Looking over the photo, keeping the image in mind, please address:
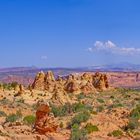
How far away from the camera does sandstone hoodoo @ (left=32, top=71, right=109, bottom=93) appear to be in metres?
65.7

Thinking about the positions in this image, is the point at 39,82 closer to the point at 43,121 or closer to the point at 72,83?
the point at 72,83

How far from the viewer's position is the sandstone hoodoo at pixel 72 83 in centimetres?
6569

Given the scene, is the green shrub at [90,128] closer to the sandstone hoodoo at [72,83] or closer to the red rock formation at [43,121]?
the red rock formation at [43,121]

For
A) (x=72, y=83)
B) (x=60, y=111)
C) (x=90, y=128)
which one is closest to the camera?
(x=90, y=128)

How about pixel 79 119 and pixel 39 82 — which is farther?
pixel 39 82

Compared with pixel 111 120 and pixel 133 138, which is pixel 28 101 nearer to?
pixel 111 120

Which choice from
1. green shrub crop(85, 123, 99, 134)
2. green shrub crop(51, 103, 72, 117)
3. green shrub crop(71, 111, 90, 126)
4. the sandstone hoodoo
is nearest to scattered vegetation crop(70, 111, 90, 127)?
green shrub crop(71, 111, 90, 126)

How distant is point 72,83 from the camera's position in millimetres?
67812

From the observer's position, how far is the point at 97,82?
73.3 m

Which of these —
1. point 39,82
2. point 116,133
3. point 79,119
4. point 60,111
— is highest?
point 39,82

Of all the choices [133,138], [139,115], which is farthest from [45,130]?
[139,115]

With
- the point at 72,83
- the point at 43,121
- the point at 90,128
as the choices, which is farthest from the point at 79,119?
the point at 72,83

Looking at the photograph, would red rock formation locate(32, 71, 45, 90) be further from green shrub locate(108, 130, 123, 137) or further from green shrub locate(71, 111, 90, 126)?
green shrub locate(108, 130, 123, 137)

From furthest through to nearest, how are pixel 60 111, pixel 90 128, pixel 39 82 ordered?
pixel 39 82
pixel 60 111
pixel 90 128
